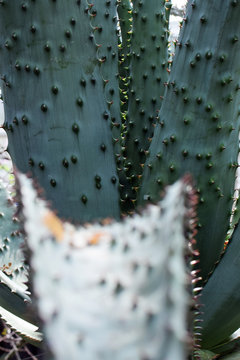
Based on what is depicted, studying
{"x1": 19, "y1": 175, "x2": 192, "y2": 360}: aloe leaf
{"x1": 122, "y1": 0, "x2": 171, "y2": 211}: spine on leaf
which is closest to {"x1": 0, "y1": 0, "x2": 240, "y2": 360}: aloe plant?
{"x1": 122, "y1": 0, "x2": 171, "y2": 211}: spine on leaf

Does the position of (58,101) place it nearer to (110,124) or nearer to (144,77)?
(110,124)

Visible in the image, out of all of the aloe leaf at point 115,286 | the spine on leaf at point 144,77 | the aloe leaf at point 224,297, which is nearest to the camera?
the aloe leaf at point 115,286

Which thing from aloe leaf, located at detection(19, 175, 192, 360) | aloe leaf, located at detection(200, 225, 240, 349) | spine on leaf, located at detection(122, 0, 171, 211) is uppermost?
spine on leaf, located at detection(122, 0, 171, 211)

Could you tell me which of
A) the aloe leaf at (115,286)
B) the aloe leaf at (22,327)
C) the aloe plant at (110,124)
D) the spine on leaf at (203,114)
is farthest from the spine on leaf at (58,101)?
the aloe leaf at (115,286)

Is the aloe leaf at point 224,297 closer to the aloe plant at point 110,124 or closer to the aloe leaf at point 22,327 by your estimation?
the aloe plant at point 110,124

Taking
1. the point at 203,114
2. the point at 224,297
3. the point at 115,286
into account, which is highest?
the point at 203,114

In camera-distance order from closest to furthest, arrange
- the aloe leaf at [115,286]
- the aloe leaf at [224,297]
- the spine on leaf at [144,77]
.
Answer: the aloe leaf at [115,286] → the aloe leaf at [224,297] → the spine on leaf at [144,77]

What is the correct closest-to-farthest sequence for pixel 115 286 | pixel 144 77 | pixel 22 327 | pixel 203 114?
pixel 115 286 → pixel 203 114 → pixel 22 327 → pixel 144 77

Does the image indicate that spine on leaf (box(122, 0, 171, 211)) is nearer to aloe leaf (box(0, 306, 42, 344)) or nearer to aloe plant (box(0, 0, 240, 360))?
aloe plant (box(0, 0, 240, 360))

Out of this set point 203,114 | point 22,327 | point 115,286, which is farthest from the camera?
point 22,327

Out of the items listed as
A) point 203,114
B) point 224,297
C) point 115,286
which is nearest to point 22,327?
point 224,297

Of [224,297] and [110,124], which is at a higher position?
[110,124]

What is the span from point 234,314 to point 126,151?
0.68 meters

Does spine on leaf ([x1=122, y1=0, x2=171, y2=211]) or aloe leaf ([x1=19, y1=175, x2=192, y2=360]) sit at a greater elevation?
spine on leaf ([x1=122, y1=0, x2=171, y2=211])
